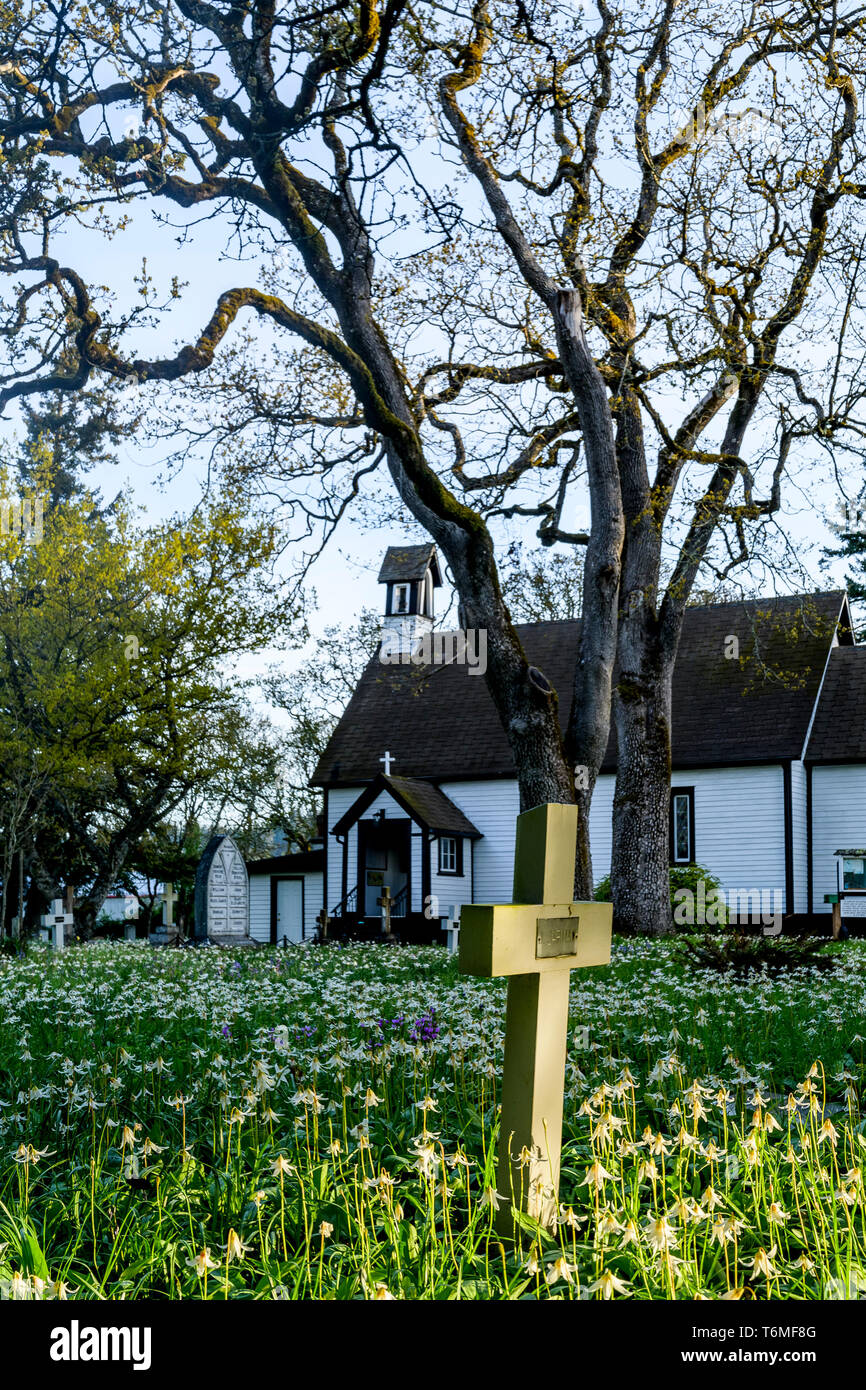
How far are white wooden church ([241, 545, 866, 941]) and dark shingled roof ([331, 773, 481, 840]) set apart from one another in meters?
0.05

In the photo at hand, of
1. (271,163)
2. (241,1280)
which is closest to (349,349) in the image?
(271,163)

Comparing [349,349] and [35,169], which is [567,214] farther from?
[35,169]

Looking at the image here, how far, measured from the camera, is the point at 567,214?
608 inches

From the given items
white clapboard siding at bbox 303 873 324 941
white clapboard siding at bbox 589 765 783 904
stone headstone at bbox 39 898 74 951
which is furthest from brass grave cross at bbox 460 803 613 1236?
white clapboard siding at bbox 303 873 324 941

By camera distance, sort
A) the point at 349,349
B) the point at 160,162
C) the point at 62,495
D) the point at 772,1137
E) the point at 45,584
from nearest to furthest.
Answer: the point at 772,1137
the point at 160,162
the point at 349,349
the point at 45,584
the point at 62,495

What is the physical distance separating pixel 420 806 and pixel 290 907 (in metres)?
8.23

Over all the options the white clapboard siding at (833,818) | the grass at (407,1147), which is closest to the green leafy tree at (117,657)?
the white clapboard siding at (833,818)

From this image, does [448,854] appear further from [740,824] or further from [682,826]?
[740,824]

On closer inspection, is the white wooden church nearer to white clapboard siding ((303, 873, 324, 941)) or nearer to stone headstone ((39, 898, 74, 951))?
white clapboard siding ((303, 873, 324, 941))

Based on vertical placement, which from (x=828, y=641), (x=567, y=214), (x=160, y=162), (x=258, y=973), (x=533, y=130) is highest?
(x=533, y=130)

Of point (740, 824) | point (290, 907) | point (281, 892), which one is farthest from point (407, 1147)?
point (281, 892)

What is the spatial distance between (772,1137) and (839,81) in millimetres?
13933

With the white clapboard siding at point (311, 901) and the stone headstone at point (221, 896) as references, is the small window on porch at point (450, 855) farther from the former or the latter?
the stone headstone at point (221, 896)

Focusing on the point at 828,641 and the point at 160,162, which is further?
the point at 828,641
